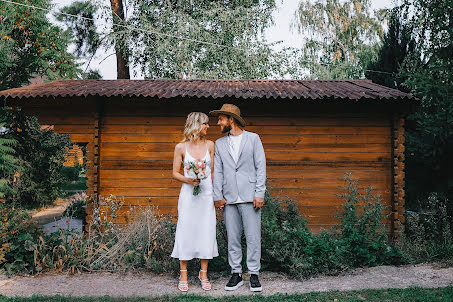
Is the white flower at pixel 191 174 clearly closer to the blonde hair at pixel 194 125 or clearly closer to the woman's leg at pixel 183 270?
the blonde hair at pixel 194 125

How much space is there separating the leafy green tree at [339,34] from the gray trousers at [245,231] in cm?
1838

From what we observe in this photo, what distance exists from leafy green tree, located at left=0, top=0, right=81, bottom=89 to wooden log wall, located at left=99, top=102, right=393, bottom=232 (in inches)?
259

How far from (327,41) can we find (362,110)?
17.1 metres

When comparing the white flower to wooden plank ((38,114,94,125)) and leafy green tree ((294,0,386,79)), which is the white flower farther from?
leafy green tree ((294,0,386,79))

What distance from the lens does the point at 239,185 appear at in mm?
4695

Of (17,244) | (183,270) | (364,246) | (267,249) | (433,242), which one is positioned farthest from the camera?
(433,242)

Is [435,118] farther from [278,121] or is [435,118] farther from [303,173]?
[278,121]

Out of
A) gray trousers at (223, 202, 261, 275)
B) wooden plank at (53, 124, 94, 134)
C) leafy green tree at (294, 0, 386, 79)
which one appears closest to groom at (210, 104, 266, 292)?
gray trousers at (223, 202, 261, 275)

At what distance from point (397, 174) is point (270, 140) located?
272cm

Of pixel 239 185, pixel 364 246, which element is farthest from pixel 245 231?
pixel 364 246

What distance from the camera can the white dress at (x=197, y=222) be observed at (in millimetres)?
4758

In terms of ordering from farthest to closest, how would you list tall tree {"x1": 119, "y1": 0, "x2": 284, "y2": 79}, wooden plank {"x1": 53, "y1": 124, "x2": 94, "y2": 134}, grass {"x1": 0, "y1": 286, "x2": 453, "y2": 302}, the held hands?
tall tree {"x1": 119, "y1": 0, "x2": 284, "y2": 79}
wooden plank {"x1": 53, "y1": 124, "x2": 94, "y2": 134}
the held hands
grass {"x1": 0, "y1": 286, "x2": 453, "y2": 302}

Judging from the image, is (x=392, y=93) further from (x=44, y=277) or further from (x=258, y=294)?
(x=44, y=277)

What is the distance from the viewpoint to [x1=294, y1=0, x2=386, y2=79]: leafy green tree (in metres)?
22.5
